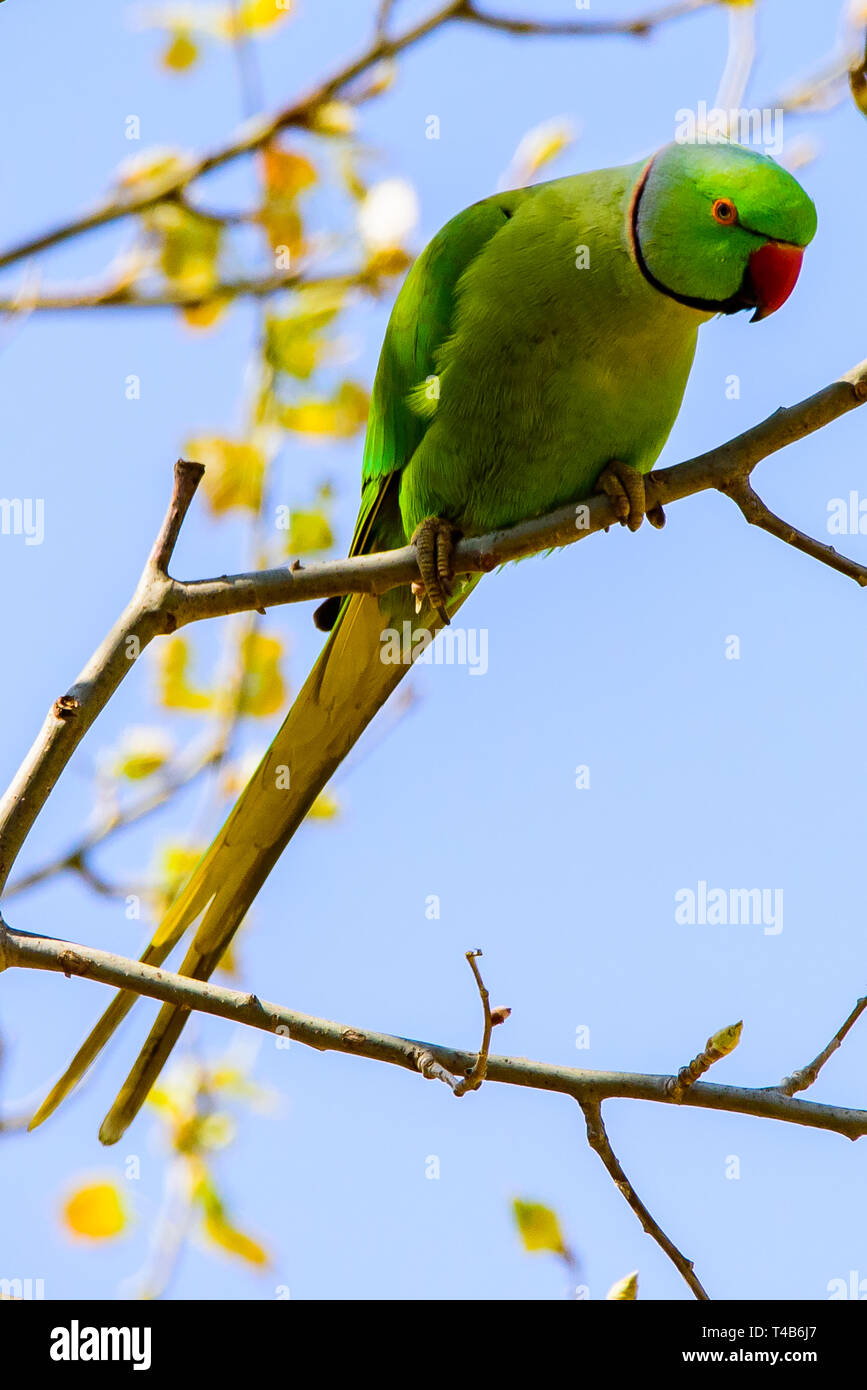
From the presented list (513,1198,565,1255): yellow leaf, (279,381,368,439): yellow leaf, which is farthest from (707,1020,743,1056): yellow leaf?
(279,381,368,439): yellow leaf

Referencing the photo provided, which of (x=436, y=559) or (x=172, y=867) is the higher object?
(x=436, y=559)

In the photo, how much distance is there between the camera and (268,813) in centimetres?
319

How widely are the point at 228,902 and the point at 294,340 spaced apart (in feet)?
5.81

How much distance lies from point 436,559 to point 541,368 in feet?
1.78

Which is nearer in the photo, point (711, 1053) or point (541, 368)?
point (711, 1053)

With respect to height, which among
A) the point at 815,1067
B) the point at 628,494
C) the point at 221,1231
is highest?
the point at 628,494

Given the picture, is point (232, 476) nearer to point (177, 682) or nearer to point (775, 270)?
point (177, 682)

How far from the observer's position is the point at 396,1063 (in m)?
2.16

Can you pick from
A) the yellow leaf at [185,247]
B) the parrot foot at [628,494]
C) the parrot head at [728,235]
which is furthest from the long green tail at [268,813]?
the yellow leaf at [185,247]

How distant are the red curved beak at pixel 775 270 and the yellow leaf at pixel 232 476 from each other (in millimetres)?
1562

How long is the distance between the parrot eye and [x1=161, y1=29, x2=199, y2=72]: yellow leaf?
1.77 meters

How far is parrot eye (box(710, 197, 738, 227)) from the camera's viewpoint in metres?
3.13

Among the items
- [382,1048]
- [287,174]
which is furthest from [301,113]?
[382,1048]
